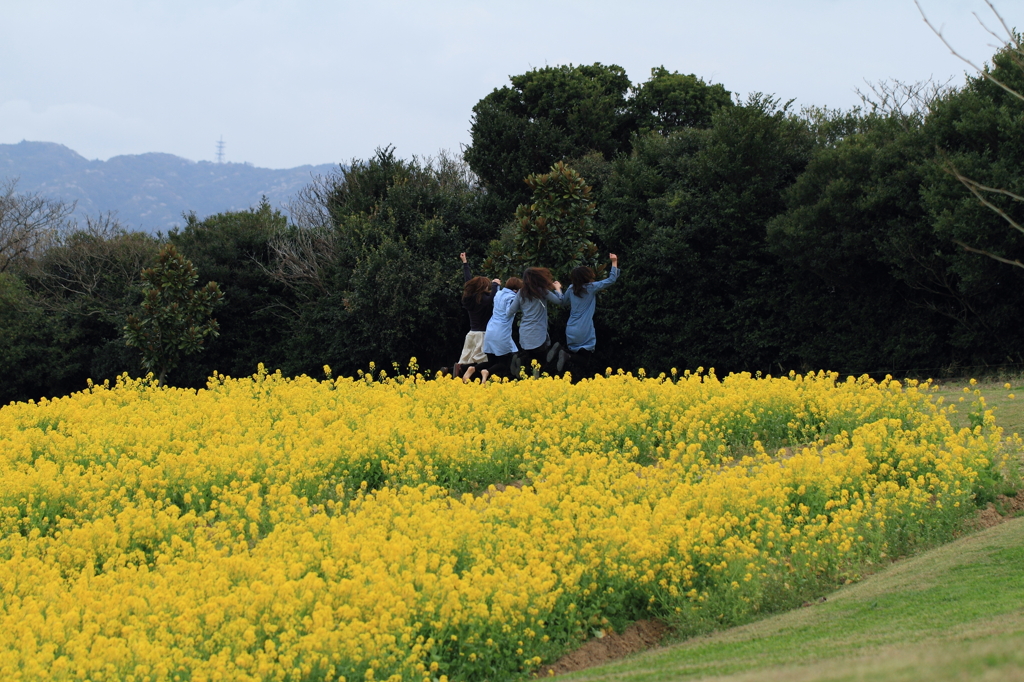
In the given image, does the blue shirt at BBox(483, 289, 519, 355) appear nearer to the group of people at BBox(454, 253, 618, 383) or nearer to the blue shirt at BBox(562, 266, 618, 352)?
the group of people at BBox(454, 253, 618, 383)

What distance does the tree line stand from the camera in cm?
1398

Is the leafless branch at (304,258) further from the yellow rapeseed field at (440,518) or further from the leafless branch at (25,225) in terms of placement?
the yellow rapeseed field at (440,518)

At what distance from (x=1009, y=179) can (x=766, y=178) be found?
483cm

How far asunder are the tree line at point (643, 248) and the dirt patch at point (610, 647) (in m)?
6.38

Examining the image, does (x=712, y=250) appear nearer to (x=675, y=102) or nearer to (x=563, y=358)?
(x=563, y=358)

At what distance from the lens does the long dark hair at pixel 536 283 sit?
10281 millimetres

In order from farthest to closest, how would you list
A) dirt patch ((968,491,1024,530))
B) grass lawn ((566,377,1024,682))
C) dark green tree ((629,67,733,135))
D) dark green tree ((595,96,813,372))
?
1. dark green tree ((629,67,733,135))
2. dark green tree ((595,96,813,372))
3. dirt patch ((968,491,1024,530))
4. grass lawn ((566,377,1024,682))

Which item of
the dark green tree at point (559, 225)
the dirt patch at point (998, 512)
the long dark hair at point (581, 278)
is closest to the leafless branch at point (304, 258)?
the dark green tree at point (559, 225)

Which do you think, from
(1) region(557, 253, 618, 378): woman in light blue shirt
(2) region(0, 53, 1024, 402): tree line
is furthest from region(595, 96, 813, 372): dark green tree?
(1) region(557, 253, 618, 378): woman in light blue shirt

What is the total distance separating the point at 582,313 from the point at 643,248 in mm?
6911

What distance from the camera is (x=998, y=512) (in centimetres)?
639

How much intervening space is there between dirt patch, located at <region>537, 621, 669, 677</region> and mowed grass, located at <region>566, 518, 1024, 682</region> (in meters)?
0.21

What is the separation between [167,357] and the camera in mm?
20031

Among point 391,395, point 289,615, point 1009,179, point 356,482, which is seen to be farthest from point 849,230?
point 289,615
